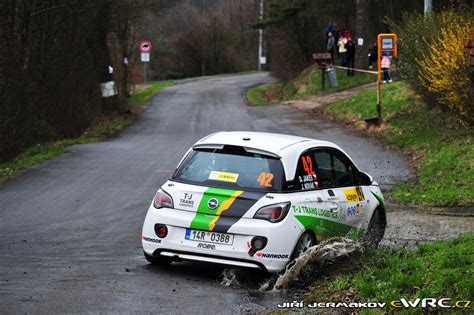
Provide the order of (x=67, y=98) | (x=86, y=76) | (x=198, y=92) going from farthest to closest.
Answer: (x=198, y=92) < (x=86, y=76) < (x=67, y=98)

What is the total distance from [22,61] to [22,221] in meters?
14.7

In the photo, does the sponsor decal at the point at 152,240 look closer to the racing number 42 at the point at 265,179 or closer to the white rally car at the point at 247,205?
the white rally car at the point at 247,205

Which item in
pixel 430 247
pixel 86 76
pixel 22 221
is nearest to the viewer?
pixel 430 247

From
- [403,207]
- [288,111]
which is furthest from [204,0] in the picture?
[403,207]

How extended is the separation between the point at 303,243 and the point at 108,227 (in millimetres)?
4200

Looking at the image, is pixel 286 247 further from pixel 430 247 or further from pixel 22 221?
pixel 22 221

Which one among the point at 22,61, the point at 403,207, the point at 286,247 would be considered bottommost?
the point at 403,207

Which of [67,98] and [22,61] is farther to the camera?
[67,98]

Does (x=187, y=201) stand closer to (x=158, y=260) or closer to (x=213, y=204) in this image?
(x=213, y=204)

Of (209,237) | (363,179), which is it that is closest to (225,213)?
(209,237)

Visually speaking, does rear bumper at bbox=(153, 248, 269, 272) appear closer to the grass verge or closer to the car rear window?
the car rear window

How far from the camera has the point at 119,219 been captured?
12836 mm

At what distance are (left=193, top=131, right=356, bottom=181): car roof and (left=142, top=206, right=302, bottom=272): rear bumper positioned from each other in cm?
71

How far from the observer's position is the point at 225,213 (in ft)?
28.4
